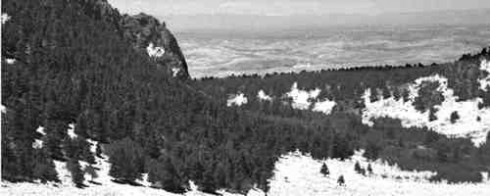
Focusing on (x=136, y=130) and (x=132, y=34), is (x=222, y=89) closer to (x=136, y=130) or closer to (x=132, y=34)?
(x=132, y=34)

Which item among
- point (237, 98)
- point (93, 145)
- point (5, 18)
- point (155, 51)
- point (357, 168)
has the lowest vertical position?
point (237, 98)

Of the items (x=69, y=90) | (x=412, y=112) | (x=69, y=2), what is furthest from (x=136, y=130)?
(x=412, y=112)

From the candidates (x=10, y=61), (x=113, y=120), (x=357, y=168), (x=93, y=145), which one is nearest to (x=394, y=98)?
(x=357, y=168)

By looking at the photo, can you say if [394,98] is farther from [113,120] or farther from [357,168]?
[113,120]

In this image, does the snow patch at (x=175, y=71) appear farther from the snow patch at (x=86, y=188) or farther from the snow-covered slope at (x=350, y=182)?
the snow patch at (x=86, y=188)

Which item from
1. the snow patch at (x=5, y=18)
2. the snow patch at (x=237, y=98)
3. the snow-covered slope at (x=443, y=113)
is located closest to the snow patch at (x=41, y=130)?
the snow patch at (x=5, y=18)

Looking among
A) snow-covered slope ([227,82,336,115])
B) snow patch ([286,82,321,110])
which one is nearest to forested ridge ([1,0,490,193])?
snow-covered slope ([227,82,336,115])
